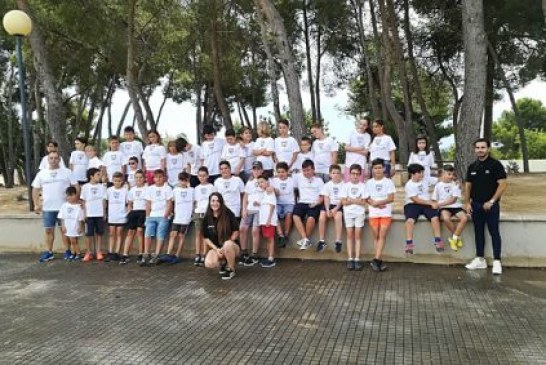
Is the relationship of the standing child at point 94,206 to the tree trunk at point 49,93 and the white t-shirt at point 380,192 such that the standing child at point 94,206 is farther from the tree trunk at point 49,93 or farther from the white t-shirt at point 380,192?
the white t-shirt at point 380,192

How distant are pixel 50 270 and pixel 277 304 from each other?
3.68 m

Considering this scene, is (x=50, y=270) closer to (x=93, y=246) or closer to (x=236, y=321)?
(x=93, y=246)

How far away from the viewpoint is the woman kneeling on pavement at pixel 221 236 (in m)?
6.51

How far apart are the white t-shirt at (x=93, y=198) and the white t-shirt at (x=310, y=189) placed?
119 inches

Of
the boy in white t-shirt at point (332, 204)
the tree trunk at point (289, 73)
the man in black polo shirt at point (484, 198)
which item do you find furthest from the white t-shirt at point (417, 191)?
the tree trunk at point (289, 73)

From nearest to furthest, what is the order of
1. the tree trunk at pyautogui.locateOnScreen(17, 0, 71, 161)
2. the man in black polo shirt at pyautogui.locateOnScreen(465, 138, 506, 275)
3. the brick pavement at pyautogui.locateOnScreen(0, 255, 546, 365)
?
the brick pavement at pyautogui.locateOnScreen(0, 255, 546, 365), the man in black polo shirt at pyautogui.locateOnScreen(465, 138, 506, 275), the tree trunk at pyautogui.locateOnScreen(17, 0, 71, 161)

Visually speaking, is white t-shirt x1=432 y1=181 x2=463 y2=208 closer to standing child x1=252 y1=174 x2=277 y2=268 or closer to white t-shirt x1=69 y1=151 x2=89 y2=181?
standing child x1=252 y1=174 x2=277 y2=268

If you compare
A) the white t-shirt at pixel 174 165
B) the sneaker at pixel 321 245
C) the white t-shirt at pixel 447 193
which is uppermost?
the white t-shirt at pixel 174 165

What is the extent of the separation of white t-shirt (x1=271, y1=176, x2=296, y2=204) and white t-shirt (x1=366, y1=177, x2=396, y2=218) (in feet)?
3.69

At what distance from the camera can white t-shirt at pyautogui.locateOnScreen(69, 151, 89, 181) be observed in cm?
868

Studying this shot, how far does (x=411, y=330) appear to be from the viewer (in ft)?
14.8

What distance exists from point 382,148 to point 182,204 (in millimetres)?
3109

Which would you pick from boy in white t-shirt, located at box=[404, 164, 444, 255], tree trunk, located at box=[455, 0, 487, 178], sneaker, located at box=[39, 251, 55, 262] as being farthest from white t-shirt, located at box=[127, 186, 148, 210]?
tree trunk, located at box=[455, 0, 487, 178]

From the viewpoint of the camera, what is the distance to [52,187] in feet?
26.6
